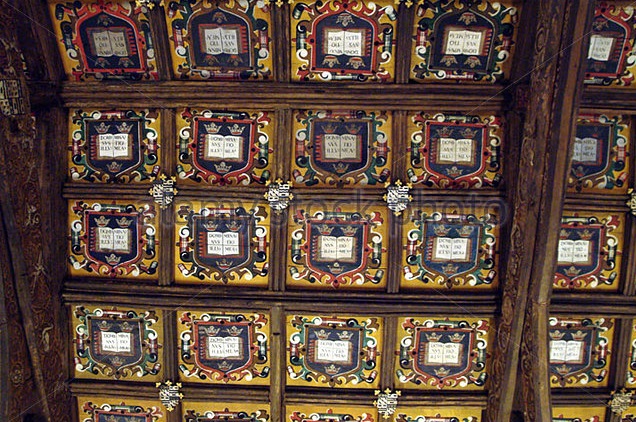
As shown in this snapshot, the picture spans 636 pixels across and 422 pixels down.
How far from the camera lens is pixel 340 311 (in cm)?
602

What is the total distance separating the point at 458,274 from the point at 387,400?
6.14 ft

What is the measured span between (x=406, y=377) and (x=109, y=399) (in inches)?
156

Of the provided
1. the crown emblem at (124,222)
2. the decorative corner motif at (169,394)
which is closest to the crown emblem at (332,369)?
the decorative corner motif at (169,394)

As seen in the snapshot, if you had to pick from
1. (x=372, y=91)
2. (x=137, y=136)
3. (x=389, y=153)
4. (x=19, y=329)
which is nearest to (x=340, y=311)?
(x=389, y=153)

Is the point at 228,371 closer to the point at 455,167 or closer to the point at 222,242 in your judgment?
the point at 222,242

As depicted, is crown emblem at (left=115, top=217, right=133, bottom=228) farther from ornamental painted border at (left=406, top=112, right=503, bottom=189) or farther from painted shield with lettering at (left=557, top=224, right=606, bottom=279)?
painted shield with lettering at (left=557, top=224, right=606, bottom=279)

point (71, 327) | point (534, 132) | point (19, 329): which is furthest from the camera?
point (71, 327)

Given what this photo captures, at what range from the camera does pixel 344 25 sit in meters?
5.44

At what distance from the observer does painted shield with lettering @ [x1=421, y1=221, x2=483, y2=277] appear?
19.4ft

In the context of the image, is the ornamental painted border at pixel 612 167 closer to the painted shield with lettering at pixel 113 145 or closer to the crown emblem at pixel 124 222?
the painted shield with lettering at pixel 113 145

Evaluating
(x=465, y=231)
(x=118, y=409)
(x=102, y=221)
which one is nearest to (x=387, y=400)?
(x=465, y=231)

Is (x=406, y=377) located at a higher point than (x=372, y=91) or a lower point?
lower

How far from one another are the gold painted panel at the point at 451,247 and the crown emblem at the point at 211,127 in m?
2.55

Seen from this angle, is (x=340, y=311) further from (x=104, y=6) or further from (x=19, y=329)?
(x=104, y=6)
